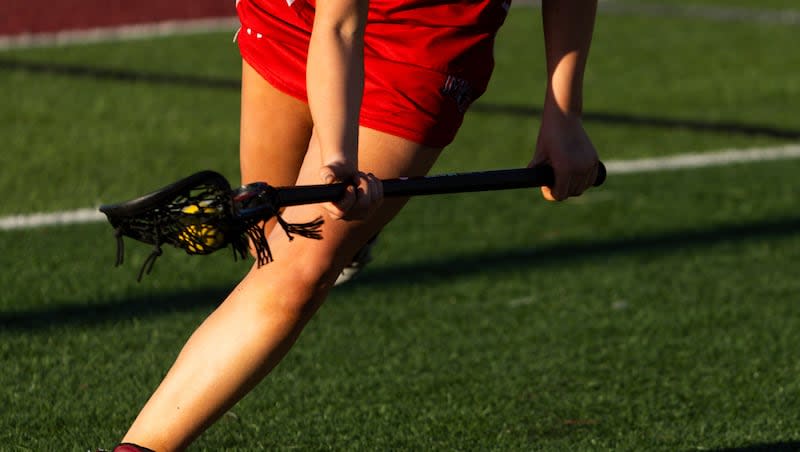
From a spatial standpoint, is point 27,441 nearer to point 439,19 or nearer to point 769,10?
point 439,19

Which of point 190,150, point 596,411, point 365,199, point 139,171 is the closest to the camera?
point 365,199

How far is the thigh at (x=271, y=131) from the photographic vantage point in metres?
3.59

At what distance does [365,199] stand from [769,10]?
432 inches

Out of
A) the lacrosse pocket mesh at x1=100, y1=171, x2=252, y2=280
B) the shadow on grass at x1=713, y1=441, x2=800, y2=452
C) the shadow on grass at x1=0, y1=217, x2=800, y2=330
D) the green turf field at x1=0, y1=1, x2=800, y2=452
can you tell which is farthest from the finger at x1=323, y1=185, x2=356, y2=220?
the shadow on grass at x1=0, y1=217, x2=800, y2=330

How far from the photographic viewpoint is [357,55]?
292cm

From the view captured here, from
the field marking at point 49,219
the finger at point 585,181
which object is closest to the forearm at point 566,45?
the finger at point 585,181

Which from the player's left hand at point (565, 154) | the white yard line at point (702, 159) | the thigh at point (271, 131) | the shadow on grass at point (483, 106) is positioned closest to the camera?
the player's left hand at point (565, 154)

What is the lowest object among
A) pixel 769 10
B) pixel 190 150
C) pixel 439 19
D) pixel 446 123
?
pixel 769 10

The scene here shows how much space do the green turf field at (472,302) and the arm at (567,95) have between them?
81cm

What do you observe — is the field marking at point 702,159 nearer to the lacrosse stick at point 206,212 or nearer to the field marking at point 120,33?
the lacrosse stick at point 206,212

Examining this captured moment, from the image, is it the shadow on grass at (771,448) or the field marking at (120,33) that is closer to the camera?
the shadow on grass at (771,448)

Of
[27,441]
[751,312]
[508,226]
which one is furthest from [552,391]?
[508,226]

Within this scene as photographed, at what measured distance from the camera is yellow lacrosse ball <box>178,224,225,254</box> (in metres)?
2.83

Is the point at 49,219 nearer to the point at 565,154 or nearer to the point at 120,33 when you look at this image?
the point at 565,154
